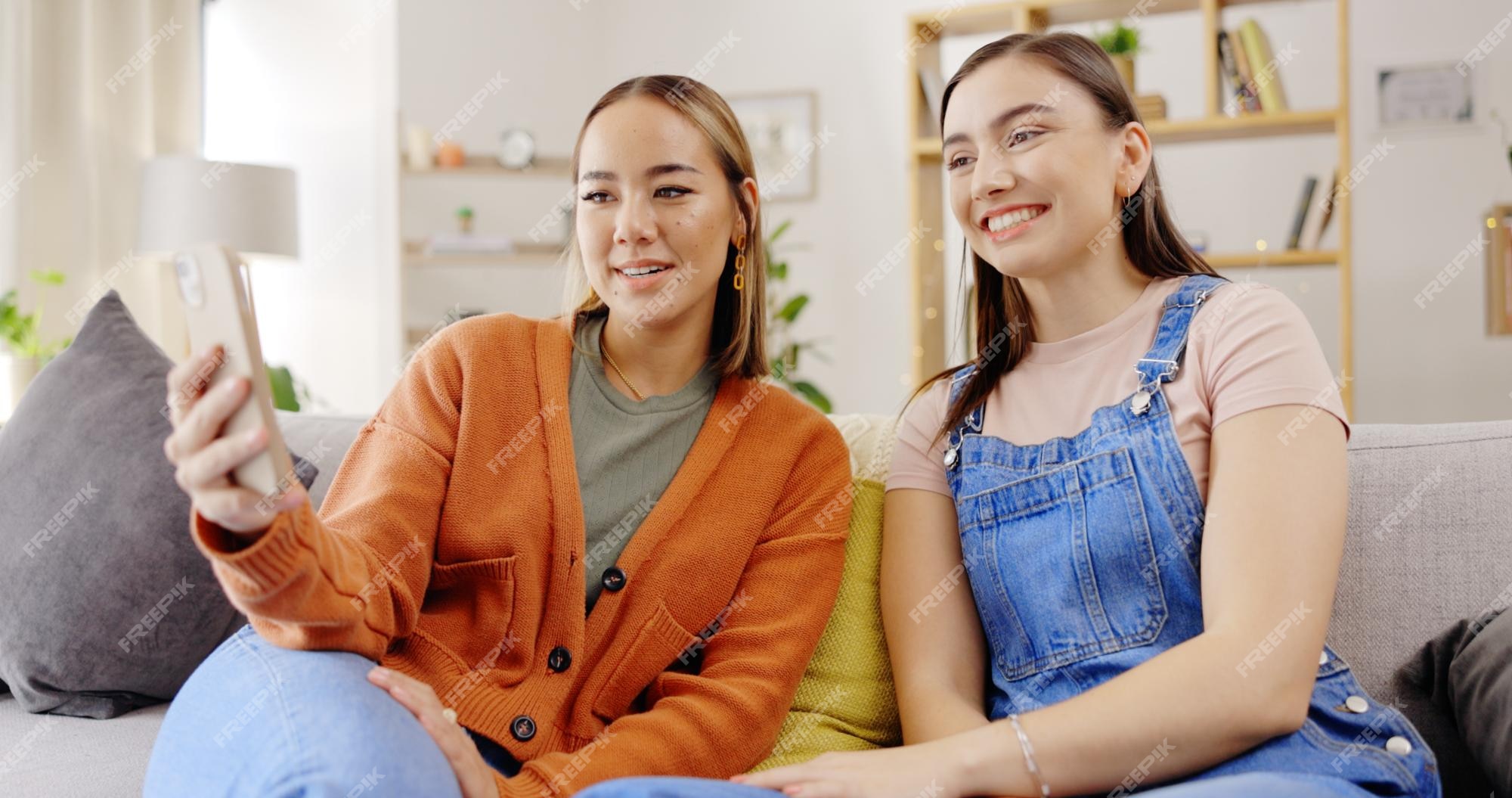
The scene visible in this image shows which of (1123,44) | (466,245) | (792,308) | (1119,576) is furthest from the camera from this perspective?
(466,245)

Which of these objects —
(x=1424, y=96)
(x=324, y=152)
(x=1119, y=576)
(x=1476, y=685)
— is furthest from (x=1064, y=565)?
(x=324, y=152)

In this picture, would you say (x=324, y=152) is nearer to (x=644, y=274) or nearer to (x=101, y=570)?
(x=101, y=570)

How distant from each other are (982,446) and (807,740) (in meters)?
0.38

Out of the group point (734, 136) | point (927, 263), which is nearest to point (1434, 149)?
point (927, 263)

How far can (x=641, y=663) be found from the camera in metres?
1.30

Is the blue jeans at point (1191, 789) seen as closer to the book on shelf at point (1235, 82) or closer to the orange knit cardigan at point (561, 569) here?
the orange knit cardigan at point (561, 569)

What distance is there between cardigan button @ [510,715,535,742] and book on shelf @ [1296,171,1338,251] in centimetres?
337

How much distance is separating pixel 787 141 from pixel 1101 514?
393 centimetres

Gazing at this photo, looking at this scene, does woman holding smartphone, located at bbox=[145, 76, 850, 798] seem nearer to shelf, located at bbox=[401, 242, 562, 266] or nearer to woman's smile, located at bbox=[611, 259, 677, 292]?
woman's smile, located at bbox=[611, 259, 677, 292]

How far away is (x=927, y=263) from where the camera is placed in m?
4.14

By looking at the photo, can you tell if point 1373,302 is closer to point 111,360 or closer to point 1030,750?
point 1030,750

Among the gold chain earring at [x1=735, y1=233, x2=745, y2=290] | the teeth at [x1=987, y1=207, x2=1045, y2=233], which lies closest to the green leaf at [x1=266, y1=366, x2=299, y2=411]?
the gold chain earring at [x1=735, y1=233, x2=745, y2=290]

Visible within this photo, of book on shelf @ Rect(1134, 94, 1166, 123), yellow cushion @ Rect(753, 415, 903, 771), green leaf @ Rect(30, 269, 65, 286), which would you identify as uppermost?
book on shelf @ Rect(1134, 94, 1166, 123)

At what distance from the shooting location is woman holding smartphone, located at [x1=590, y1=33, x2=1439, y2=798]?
1.06 meters
